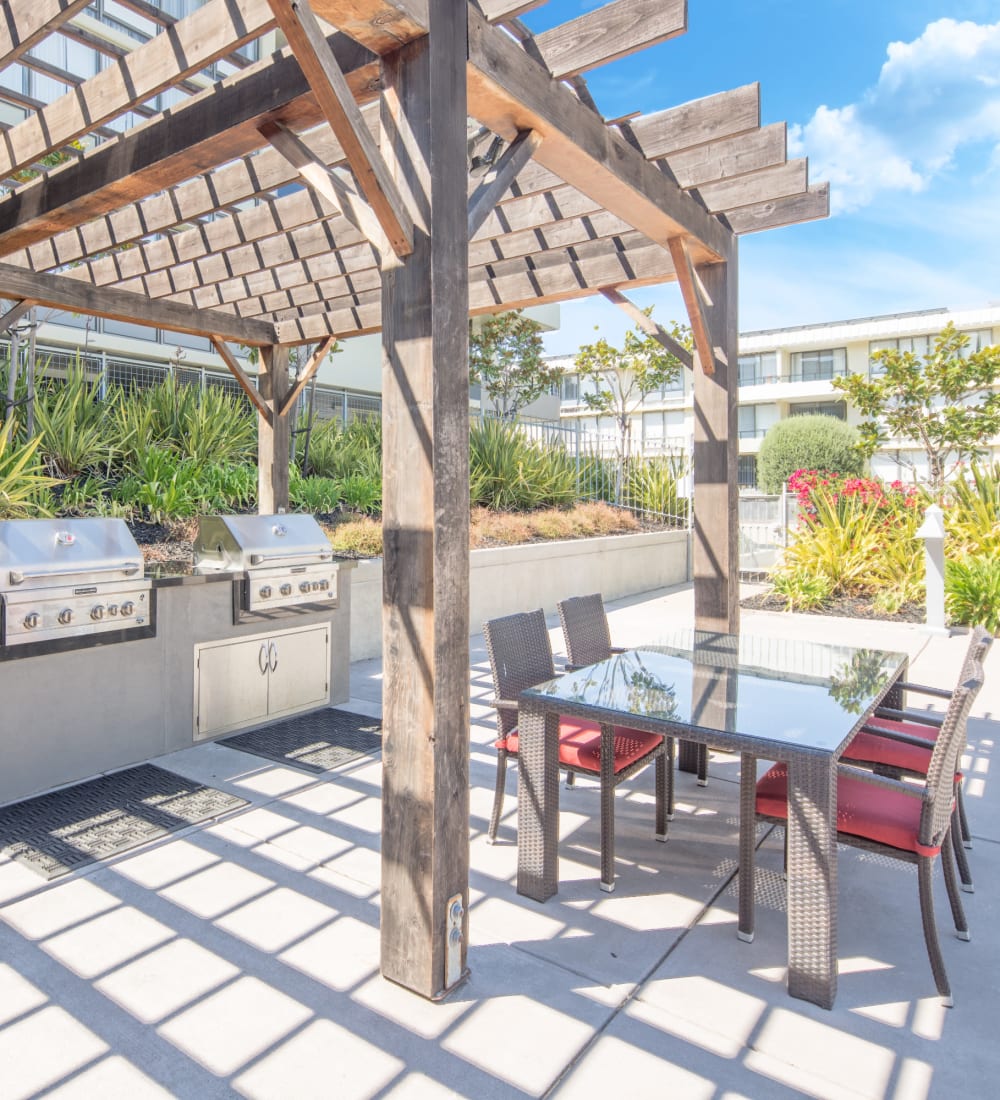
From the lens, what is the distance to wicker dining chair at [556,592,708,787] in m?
3.59

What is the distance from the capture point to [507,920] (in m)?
2.48

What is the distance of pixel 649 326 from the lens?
447 centimetres

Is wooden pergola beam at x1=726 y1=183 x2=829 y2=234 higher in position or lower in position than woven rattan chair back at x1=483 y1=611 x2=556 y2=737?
higher

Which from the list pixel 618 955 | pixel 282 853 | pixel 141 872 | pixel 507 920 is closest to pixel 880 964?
pixel 618 955

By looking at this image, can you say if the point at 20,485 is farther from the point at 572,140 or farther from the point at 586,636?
the point at 572,140

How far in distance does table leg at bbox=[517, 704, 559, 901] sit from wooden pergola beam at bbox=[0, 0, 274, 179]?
2.48 metres

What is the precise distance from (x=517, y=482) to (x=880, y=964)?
7.68 meters

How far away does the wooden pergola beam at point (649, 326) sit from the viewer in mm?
4352

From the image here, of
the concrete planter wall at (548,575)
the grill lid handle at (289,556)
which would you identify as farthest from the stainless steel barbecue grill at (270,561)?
the concrete planter wall at (548,575)

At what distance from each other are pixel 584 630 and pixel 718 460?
1.24m

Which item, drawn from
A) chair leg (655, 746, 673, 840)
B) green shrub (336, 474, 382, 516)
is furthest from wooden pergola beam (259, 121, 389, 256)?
green shrub (336, 474, 382, 516)

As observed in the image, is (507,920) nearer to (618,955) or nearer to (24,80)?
(618,955)

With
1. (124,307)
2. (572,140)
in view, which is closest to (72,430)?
(124,307)

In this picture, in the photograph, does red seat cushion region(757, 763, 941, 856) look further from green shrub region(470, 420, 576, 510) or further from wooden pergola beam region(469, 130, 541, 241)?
green shrub region(470, 420, 576, 510)
